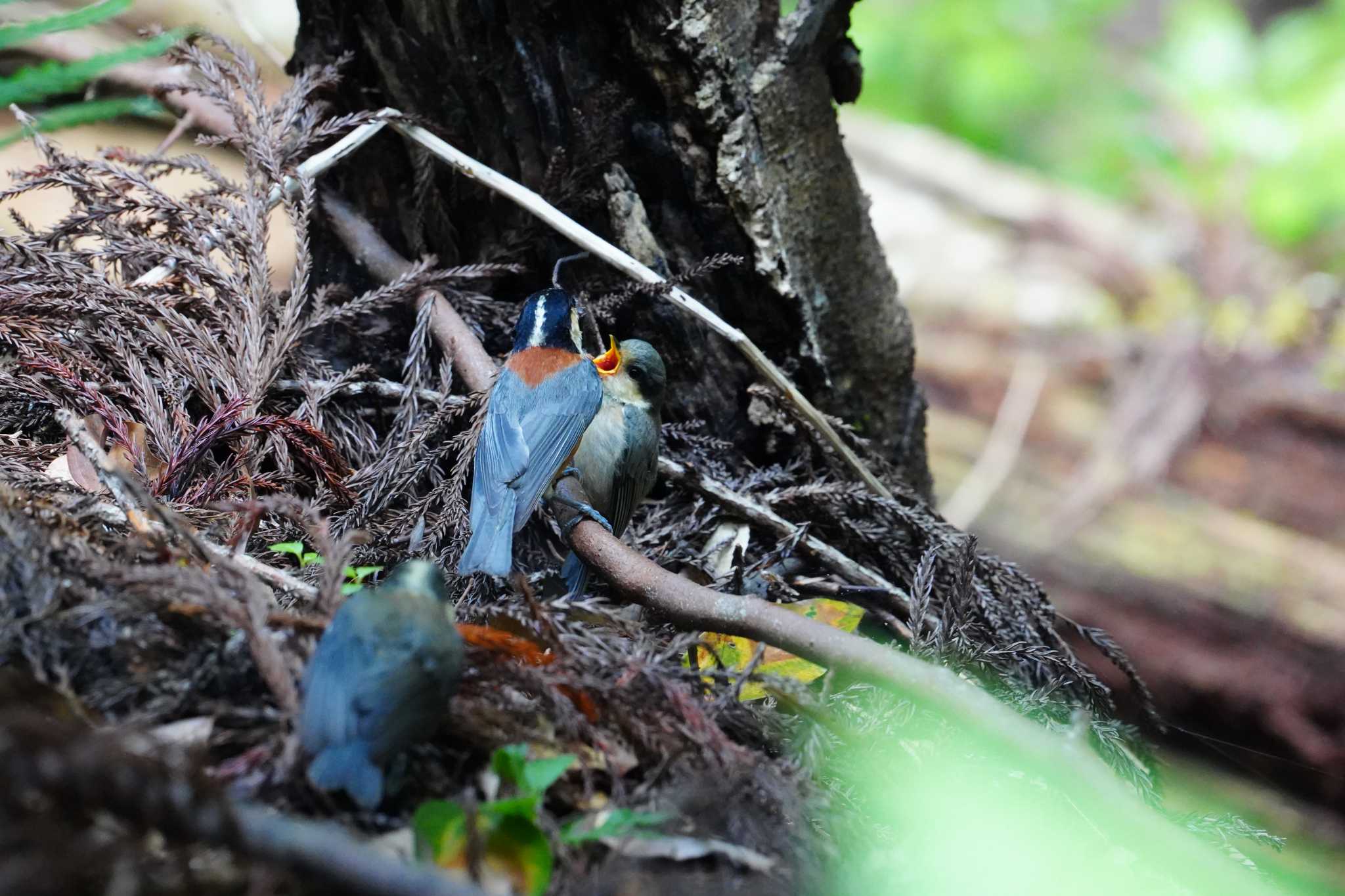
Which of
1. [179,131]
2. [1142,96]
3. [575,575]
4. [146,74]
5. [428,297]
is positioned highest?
[1142,96]

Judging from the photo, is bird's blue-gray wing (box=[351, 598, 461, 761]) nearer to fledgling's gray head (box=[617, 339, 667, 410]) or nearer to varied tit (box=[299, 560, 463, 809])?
varied tit (box=[299, 560, 463, 809])

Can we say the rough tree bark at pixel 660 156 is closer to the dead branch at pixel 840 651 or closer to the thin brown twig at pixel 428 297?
the thin brown twig at pixel 428 297

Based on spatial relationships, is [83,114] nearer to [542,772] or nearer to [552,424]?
[552,424]

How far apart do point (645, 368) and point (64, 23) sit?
4.92 feet

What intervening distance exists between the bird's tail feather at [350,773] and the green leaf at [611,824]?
0.28 metres

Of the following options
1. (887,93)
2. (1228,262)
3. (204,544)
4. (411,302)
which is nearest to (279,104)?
(411,302)

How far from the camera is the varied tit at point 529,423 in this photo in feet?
7.22

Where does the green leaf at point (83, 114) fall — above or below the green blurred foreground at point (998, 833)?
above

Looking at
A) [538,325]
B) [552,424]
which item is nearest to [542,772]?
[552,424]

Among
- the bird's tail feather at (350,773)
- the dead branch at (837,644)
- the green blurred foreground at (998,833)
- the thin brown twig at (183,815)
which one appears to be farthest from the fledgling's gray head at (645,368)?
the thin brown twig at (183,815)

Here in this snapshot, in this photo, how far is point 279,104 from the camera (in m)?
2.62

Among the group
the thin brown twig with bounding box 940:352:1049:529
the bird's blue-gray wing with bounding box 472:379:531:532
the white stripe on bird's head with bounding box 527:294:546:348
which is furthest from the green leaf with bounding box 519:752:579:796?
the thin brown twig with bounding box 940:352:1049:529

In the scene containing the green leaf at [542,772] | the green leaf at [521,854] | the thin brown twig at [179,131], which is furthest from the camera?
the thin brown twig at [179,131]

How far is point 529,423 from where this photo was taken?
252 centimetres
